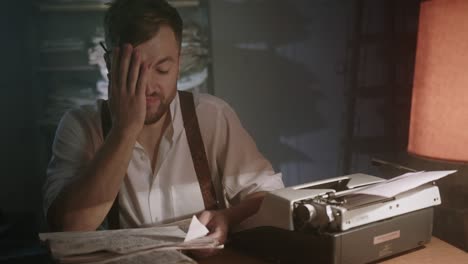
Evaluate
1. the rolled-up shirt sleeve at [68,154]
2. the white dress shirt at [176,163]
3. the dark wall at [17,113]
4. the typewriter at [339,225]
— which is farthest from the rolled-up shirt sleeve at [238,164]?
the dark wall at [17,113]

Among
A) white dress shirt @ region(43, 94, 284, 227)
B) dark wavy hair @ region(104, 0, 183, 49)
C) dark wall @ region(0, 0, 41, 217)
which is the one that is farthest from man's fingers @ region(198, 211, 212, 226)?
dark wall @ region(0, 0, 41, 217)

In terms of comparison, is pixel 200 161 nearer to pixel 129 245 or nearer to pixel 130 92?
pixel 130 92

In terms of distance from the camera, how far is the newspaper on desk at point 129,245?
0.99m

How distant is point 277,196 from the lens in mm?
1076

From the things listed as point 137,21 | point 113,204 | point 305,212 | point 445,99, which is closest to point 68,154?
point 113,204

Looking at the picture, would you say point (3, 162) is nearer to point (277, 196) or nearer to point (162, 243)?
point (162, 243)

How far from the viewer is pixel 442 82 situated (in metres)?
1.27

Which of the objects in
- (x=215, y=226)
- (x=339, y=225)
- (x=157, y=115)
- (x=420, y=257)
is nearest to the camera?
(x=339, y=225)

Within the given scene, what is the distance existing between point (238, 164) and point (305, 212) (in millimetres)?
532

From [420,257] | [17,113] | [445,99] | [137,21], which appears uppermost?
[137,21]

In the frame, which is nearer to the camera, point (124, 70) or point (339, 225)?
point (339, 225)

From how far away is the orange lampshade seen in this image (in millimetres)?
1236

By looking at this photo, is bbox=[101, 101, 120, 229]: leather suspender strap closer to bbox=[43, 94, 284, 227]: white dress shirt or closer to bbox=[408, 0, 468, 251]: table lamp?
bbox=[43, 94, 284, 227]: white dress shirt

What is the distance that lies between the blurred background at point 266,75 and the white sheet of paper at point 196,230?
67 cm
